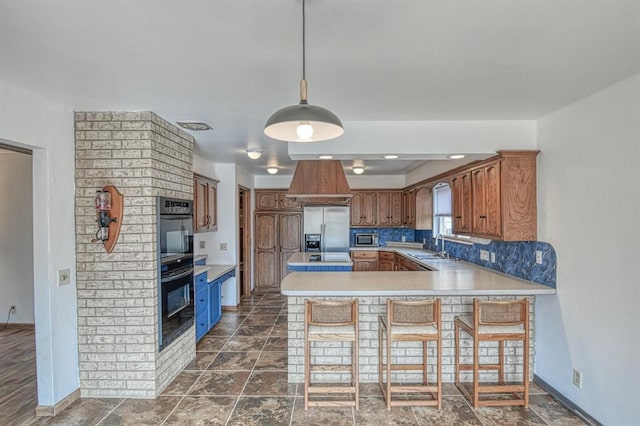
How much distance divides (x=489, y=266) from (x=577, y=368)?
1479 mm

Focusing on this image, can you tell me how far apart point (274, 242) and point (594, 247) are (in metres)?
5.41

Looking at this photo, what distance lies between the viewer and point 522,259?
3338mm

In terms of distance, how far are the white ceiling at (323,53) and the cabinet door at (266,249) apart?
4.30 m

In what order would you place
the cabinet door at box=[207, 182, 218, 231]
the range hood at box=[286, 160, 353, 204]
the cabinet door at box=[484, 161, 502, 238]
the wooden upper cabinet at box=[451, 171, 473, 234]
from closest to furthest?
the cabinet door at box=[484, 161, 502, 238] < the wooden upper cabinet at box=[451, 171, 473, 234] < the range hood at box=[286, 160, 353, 204] < the cabinet door at box=[207, 182, 218, 231]

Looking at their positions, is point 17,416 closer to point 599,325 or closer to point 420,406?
point 420,406

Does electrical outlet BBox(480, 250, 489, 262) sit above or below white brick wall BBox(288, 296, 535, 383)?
above

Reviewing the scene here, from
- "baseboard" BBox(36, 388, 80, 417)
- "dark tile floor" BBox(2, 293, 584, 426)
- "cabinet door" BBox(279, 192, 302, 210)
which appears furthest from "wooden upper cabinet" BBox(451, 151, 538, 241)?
"cabinet door" BBox(279, 192, 302, 210)

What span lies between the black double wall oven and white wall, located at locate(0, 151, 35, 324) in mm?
2936

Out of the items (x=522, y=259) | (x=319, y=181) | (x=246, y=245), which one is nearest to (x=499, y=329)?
(x=522, y=259)

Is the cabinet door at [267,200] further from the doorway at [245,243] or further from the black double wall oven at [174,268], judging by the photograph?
the black double wall oven at [174,268]

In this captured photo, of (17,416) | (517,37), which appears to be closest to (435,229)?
(517,37)

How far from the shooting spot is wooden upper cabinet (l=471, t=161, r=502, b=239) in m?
3.26

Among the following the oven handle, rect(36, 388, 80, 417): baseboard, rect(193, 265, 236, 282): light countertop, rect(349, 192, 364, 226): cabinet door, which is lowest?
rect(36, 388, 80, 417): baseboard

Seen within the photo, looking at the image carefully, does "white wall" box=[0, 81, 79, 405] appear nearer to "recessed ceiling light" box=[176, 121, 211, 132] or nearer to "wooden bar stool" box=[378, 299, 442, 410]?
"recessed ceiling light" box=[176, 121, 211, 132]
